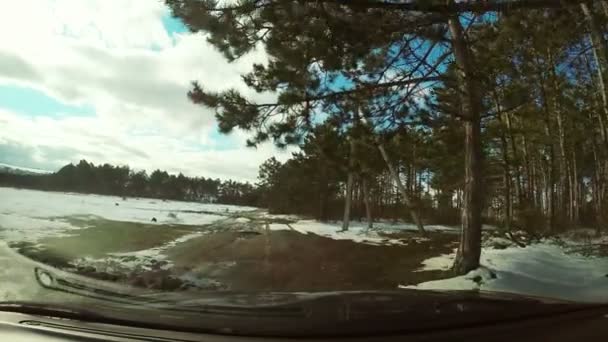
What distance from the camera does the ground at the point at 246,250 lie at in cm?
373

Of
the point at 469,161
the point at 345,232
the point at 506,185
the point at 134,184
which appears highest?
the point at 469,161

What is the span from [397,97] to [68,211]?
155 inches

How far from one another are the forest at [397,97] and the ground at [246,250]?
272mm

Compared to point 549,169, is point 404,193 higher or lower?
lower

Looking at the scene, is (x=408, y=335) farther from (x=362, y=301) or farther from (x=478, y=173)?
(x=478, y=173)

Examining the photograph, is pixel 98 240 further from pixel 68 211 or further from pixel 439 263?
pixel 439 263

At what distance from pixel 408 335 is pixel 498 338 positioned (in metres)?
0.48

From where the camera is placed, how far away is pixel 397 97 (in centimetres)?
621

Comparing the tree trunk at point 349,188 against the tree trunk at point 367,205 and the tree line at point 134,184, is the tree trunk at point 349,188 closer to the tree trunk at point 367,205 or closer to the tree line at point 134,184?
the tree trunk at point 367,205

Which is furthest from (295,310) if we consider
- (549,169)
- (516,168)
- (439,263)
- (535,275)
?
(549,169)

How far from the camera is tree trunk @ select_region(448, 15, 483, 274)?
5.92 metres

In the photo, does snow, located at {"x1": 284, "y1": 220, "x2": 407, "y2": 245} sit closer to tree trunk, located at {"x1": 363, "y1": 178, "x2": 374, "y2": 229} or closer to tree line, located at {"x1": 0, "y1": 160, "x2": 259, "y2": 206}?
tree trunk, located at {"x1": 363, "y1": 178, "x2": 374, "y2": 229}

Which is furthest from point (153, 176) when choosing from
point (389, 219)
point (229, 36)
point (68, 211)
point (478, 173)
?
point (478, 173)

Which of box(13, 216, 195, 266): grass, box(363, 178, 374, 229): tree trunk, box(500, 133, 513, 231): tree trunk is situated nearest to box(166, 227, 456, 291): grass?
box(13, 216, 195, 266): grass
